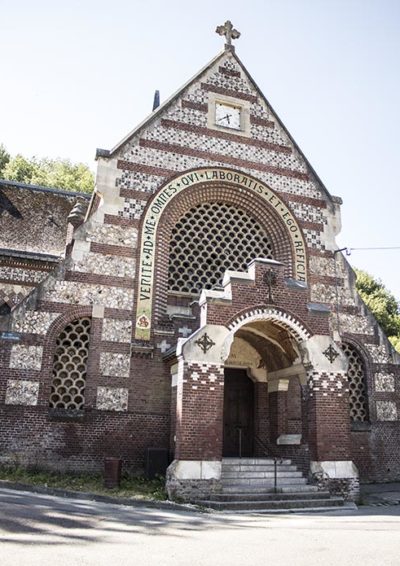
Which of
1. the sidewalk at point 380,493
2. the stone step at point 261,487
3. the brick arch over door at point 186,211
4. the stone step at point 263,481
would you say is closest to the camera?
the stone step at point 261,487

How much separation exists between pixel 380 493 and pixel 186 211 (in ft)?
35.0

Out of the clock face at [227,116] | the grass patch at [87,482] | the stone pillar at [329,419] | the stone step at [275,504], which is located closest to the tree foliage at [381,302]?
the clock face at [227,116]

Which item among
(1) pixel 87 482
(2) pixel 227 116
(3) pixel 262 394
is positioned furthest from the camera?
(2) pixel 227 116

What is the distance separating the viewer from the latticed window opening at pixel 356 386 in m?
17.2

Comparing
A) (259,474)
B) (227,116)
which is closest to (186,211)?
(227,116)

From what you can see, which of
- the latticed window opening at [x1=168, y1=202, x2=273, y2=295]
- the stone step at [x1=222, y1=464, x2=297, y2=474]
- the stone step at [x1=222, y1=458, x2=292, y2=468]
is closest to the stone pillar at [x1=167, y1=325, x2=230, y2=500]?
the stone step at [x1=222, y1=464, x2=297, y2=474]

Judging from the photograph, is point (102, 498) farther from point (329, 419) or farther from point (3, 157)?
point (3, 157)

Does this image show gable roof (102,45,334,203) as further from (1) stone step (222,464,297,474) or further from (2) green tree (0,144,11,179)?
(2) green tree (0,144,11,179)

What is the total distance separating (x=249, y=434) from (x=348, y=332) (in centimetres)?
488

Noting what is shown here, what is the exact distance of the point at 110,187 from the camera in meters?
16.6

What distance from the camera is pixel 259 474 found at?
13359mm

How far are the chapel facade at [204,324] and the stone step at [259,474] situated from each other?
498mm

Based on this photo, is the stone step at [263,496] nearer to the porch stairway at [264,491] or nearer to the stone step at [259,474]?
the porch stairway at [264,491]

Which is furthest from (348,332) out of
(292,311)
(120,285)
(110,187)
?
(110,187)
